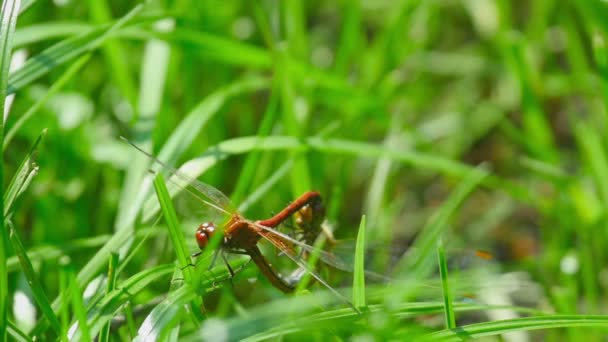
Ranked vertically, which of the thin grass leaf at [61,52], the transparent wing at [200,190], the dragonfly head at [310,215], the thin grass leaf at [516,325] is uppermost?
the thin grass leaf at [61,52]

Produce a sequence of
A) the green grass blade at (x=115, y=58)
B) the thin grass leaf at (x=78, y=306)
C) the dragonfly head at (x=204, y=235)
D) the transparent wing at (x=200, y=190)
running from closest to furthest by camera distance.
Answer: the thin grass leaf at (x=78, y=306) → the dragonfly head at (x=204, y=235) → the transparent wing at (x=200, y=190) → the green grass blade at (x=115, y=58)


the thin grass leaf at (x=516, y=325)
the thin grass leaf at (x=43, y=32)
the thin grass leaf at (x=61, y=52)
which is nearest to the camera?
the thin grass leaf at (x=516, y=325)

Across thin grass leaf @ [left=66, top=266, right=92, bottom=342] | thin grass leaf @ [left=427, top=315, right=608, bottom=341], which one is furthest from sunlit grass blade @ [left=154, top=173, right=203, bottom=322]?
thin grass leaf @ [left=427, top=315, right=608, bottom=341]

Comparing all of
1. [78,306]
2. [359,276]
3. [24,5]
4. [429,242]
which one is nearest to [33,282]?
[78,306]

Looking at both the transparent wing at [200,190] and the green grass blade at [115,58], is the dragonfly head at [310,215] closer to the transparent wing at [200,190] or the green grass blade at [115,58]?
the transparent wing at [200,190]

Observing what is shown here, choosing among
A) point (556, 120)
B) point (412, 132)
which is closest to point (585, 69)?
point (556, 120)

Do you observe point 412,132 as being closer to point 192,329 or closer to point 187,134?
point 187,134

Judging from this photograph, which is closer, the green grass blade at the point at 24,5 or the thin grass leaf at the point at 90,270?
the thin grass leaf at the point at 90,270

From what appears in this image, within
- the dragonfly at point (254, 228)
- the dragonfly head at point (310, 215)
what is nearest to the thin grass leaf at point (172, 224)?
the dragonfly at point (254, 228)
